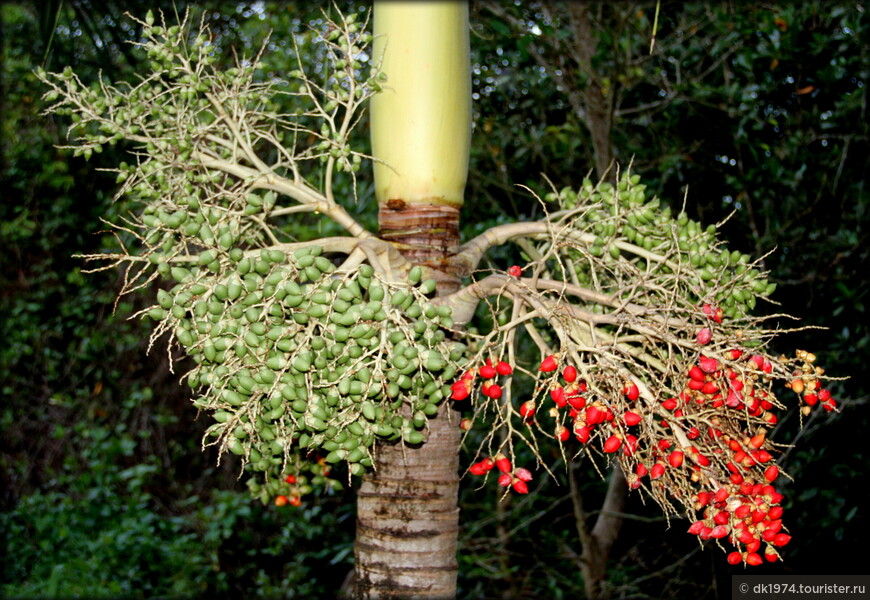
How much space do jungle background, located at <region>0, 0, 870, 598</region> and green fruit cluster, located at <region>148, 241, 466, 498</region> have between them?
785 mm

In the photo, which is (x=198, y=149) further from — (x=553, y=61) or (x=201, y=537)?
(x=201, y=537)

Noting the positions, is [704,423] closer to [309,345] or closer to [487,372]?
[487,372]

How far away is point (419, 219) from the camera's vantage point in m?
2.07

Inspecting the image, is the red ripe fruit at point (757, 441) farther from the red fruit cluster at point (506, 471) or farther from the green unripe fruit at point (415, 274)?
the green unripe fruit at point (415, 274)

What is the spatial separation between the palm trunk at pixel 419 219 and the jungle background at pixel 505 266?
48 centimetres

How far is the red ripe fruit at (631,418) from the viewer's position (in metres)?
1.79

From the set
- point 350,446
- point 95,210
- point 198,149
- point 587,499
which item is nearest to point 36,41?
point 95,210

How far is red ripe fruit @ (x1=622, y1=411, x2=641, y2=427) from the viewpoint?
1.79 meters

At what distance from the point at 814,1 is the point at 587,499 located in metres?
3.44

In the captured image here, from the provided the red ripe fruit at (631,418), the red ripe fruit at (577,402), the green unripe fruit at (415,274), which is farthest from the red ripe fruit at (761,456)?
the green unripe fruit at (415,274)

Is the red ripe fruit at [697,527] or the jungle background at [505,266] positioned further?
→ the jungle background at [505,266]

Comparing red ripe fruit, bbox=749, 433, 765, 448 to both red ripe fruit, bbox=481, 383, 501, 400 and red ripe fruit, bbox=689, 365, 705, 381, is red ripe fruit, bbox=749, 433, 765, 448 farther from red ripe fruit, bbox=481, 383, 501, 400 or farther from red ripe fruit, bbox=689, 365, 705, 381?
red ripe fruit, bbox=481, 383, 501, 400

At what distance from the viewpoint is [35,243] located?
6508 mm

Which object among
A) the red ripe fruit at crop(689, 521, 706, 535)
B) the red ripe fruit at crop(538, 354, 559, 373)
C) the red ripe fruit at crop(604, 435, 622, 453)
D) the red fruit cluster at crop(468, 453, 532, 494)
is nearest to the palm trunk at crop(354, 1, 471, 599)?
the red fruit cluster at crop(468, 453, 532, 494)
